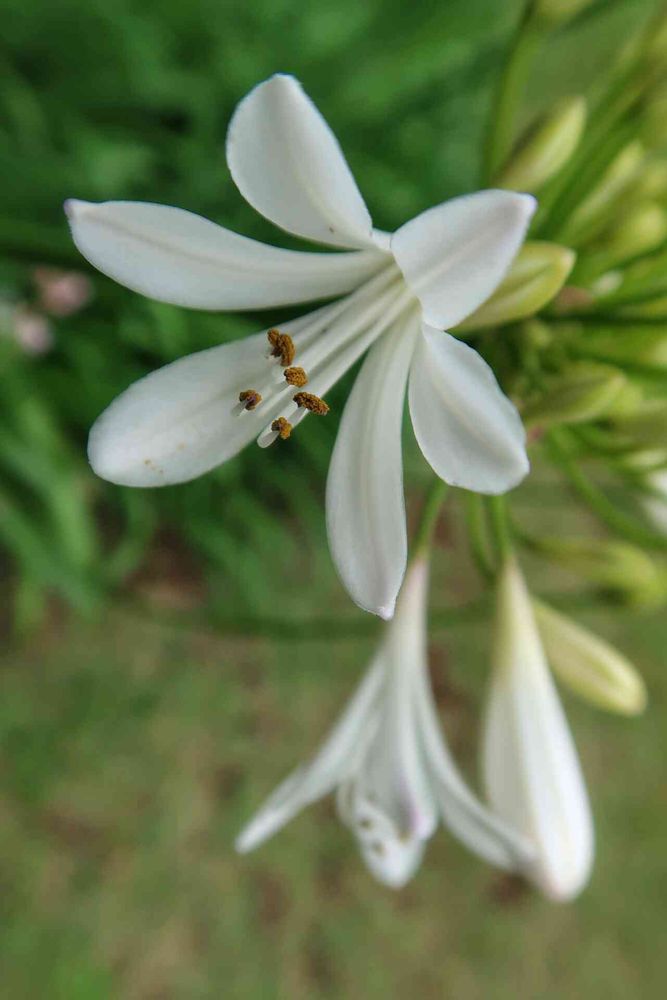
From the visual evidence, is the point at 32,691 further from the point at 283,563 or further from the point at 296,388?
the point at 296,388

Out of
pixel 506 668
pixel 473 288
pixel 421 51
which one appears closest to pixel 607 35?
pixel 421 51

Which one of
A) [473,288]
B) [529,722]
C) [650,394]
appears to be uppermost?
[473,288]

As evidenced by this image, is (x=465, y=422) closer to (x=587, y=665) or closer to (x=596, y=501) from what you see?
(x=596, y=501)

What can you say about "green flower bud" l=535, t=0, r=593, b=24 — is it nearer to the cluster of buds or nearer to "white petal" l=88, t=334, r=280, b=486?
the cluster of buds

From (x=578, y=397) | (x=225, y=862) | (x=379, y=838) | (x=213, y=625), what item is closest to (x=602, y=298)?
(x=578, y=397)

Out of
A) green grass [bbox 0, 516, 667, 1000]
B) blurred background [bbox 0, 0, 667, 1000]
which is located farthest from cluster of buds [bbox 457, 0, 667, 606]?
green grass [bbox 0, 516, 667, 1000]

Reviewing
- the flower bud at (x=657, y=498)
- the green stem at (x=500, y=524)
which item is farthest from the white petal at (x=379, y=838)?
the flower bud at (x=657, y=498)
